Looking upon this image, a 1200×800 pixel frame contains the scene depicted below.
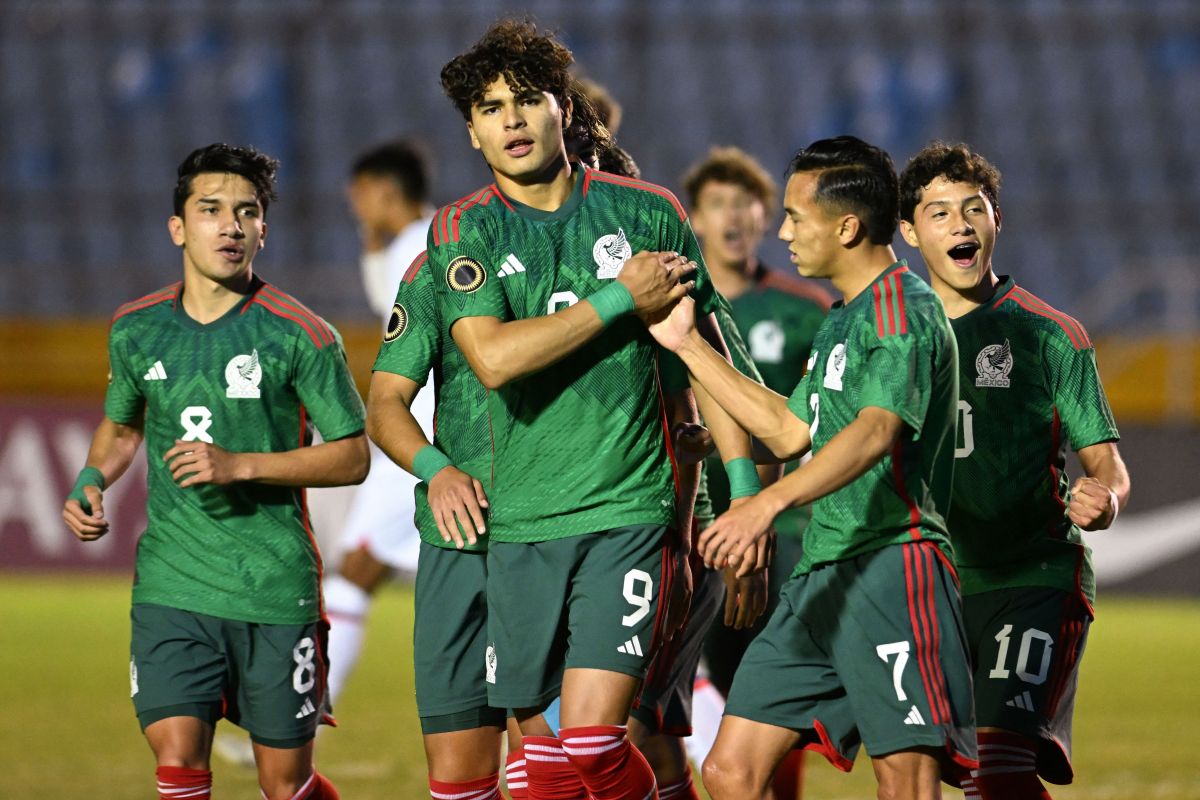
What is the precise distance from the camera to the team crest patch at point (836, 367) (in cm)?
425

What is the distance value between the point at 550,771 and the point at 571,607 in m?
0.43

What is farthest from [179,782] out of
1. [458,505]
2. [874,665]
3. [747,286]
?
[747,286]

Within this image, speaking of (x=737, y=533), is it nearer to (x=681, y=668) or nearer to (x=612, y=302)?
(x=612, y=302)

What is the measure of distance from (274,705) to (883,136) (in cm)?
1564

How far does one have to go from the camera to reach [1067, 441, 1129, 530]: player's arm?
170 inches

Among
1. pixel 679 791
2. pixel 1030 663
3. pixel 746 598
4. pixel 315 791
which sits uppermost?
pixel 746 598

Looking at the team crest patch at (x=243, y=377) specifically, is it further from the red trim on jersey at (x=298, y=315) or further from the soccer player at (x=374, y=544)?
the soccer player at (x=374, y=544)

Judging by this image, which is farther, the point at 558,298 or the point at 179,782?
the point at 179,782

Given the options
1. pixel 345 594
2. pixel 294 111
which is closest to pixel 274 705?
pixel 345 594

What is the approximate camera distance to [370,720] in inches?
348

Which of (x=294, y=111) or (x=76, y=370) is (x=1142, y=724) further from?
(x=294, y=111)

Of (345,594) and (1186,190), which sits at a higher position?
(1186,190)

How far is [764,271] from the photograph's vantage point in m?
6.93

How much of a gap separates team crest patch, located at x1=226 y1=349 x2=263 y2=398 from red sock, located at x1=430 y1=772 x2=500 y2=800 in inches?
48.5
